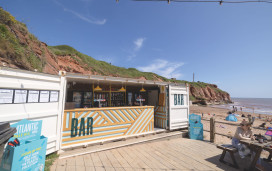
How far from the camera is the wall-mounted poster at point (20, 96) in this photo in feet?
10.0

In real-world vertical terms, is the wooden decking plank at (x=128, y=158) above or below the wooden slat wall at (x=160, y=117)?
below

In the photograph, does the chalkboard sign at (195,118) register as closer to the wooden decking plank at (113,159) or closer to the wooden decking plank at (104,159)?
the wooden decking plank at (113,159)

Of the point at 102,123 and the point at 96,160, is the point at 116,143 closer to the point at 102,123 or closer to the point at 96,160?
the point at 102,123

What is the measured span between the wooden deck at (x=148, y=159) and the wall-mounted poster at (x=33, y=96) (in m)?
1.92

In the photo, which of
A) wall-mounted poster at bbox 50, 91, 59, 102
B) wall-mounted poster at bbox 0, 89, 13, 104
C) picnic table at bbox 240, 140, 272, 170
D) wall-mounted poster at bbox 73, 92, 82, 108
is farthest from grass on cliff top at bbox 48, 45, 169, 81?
picnic table at bbox 240, 140, 272, 170

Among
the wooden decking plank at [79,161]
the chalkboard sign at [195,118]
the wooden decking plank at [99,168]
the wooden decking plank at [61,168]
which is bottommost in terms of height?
the wooden decking plank at [99,168]

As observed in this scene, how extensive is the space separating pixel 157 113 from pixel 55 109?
17.7 feet

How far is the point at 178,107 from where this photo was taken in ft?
23.3

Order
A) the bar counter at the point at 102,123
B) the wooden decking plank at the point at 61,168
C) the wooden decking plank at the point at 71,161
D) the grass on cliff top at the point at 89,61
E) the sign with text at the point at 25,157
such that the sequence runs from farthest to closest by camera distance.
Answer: the grass on cliff top at the point at 89,61
the bar counter at the point at 102,123
the wooden decking plank at the point at 71,161
the wooden decking plank at the point at 61,168
the sign with text at the point at 25,157

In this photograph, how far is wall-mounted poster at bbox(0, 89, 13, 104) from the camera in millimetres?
2812

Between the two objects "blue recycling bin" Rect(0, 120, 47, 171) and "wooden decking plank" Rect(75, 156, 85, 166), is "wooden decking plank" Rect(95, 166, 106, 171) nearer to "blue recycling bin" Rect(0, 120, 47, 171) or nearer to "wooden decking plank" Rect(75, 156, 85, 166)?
"wooden decking plank" Rect(75, 156, 85, 166)

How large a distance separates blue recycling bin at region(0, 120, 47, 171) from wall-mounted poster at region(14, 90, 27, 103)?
58 cm

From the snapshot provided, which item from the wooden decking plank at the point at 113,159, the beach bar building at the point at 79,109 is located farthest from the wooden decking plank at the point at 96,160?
the beach bar building at the point at 79,109

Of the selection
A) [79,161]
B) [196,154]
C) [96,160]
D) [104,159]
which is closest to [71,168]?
[79,161]
